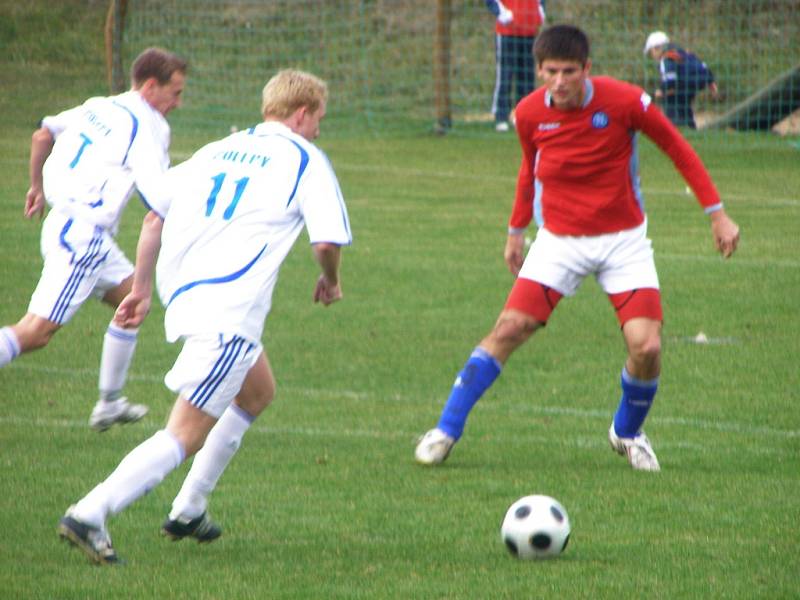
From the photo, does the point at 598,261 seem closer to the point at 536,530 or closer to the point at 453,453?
the point at 453,453

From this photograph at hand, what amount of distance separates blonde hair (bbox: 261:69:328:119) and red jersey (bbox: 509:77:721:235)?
5.59 ft

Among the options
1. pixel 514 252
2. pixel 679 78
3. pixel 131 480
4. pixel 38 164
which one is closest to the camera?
pixel 131 480

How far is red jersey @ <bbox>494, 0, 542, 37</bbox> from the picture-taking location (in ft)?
67.5

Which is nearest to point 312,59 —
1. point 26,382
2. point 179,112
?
point 179,112

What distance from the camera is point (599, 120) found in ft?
22.7

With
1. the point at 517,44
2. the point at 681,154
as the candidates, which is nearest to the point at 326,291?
the point at 681,154

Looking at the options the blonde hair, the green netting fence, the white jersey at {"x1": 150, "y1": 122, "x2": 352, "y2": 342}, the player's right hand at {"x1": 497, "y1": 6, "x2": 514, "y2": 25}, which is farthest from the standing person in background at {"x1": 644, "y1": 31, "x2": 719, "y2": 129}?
the white jersey at {"x1": 150, "y1": 122, "x2": 352, "y2": 342}

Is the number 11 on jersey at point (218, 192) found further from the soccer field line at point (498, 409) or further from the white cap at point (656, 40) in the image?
the white cap at point (656, 40)

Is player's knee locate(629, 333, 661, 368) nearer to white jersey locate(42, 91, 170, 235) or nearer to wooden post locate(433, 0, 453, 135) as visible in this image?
white jersey locate(42, 91, 170, 235)

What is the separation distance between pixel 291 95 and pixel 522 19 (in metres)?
15.5

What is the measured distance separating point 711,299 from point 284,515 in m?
6.07

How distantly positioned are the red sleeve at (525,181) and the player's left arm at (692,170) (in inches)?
21.7

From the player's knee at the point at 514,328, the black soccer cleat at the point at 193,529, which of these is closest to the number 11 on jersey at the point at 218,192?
the black soccer cleat at the point at 193,529

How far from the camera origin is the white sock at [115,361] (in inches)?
309
